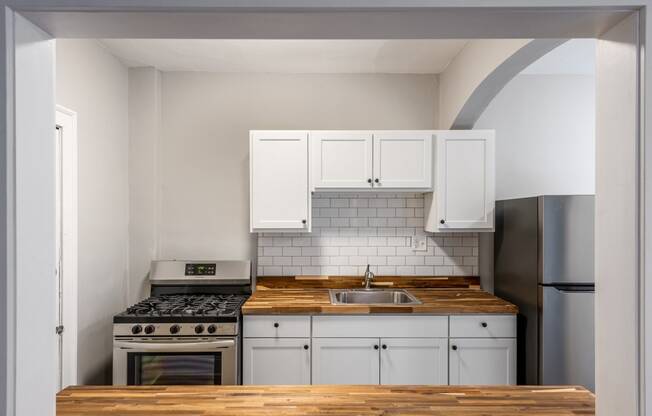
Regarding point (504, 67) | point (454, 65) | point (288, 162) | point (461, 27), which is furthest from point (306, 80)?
point (461, 27)

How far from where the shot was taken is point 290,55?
119 inches

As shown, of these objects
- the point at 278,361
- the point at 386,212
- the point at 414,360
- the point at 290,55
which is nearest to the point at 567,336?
the point at 414,360

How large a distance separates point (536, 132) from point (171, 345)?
3017 millimetres

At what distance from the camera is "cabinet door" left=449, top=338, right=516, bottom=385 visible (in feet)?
9.09

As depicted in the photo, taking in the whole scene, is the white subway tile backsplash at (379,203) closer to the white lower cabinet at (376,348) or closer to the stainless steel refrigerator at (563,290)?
the white lower cabinet at (376,348)

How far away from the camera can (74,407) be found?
1280mm

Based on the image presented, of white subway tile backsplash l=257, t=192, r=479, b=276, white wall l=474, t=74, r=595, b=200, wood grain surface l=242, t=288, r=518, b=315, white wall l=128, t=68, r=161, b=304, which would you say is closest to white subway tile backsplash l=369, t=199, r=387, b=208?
white subway tile backsplash l=257, t=192, r=479, b=276

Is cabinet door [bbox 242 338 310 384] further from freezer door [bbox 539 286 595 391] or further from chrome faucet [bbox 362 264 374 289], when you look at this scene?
freezer door [bbox 539 286 595 391]

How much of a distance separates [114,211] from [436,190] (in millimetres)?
2257

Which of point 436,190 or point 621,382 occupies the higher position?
point 436,190

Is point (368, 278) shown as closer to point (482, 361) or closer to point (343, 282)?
point (343, 282)

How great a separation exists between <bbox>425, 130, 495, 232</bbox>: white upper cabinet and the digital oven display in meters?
1.72

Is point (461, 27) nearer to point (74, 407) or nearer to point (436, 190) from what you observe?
point (74, 407)

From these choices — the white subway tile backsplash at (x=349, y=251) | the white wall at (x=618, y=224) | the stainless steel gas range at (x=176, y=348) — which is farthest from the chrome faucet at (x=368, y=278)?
the white wall at (x=618, y=224)
